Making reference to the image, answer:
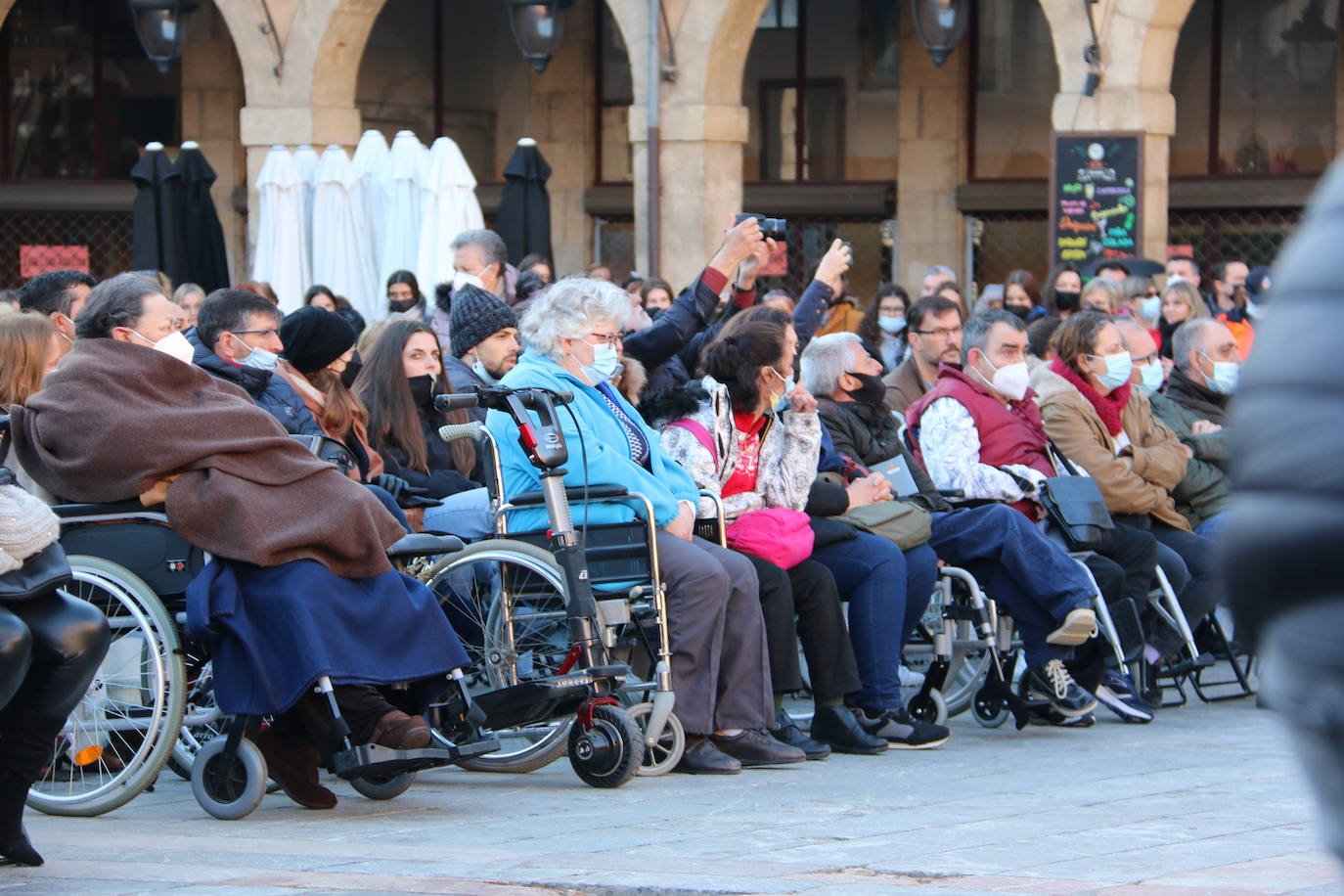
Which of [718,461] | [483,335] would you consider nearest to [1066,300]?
[483,335]

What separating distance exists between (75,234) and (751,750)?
17.0m

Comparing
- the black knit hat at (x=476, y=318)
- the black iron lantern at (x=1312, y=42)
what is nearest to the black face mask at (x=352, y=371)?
the black knit hat at (x=476, y=318)

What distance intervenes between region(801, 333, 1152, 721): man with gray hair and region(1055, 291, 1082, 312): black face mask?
544cm

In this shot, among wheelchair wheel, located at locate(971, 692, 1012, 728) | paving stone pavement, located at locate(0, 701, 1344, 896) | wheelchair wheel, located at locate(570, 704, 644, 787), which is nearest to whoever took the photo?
paving stone pavement, located at locate(0, 701, 1344, 896)

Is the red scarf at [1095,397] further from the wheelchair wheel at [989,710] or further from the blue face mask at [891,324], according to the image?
the blue face mask at [891,324]

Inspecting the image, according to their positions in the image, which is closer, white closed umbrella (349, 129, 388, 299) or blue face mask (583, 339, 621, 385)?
blue face mask (583, 339, 621, 385)

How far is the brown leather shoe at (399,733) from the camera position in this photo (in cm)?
577

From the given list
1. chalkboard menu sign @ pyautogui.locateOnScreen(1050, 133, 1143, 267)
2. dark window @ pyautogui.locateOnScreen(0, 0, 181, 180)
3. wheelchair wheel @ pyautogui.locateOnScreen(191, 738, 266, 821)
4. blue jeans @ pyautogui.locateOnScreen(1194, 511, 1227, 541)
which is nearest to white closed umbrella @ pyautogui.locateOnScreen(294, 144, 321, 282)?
chalkboard menu sign @ pyautogui.locateOnScreen(1050, 133, 1143, 267)

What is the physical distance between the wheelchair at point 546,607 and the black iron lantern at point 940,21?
28.4ft

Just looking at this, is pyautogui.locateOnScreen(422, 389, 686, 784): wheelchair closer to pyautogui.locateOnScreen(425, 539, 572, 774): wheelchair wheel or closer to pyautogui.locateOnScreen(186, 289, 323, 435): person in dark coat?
pyautogui.locateOnScreen(425, 539, 572, 774): wheelchair wheel

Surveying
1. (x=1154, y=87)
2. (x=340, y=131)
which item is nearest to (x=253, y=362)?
(x=1154, y=87)

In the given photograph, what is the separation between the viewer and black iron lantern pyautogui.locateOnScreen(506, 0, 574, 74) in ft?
46.4

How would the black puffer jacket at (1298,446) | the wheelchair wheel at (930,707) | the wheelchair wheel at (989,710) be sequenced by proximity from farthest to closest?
the wheelchair wheel at (989,710) < the wheelchair wheel at (930,707) < the black puffer jacket at (1298,446)

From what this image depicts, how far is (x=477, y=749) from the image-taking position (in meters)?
5.89
